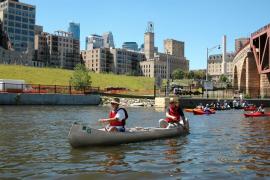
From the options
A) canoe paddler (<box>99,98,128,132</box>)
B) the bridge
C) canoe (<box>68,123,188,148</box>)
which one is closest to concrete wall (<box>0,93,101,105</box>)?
the bridge

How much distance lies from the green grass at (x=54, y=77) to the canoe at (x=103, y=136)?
86.5 meters

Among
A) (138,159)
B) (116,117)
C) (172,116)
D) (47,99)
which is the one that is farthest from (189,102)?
(138,159)

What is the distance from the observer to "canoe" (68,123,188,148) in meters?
14.8

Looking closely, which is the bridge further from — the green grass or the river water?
the river water

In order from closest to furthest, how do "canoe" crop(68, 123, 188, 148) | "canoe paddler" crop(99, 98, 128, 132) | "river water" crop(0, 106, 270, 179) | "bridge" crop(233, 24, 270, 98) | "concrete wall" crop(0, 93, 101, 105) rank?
"river water" crop(0, 106, 270, 179) → "canoe" crop(68, 123, 188, 148) → "canoe paddler" crop(99, 98, 128, 132) → "concrete wall" crop(0, 93, 101, 105) → "bridge" crop(233, 24, 270, 98)

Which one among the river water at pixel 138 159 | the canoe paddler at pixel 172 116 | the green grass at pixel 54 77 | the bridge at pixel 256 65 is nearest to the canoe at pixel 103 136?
the river water at pixel 138 159

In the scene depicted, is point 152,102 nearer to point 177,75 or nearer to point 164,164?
point 164,164

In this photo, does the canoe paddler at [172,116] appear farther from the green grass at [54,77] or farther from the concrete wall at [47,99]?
the green grass at [54,77]

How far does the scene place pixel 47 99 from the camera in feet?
172

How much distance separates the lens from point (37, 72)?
364 feet

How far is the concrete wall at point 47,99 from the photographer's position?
161 feet

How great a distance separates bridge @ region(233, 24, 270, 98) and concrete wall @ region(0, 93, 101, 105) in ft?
105

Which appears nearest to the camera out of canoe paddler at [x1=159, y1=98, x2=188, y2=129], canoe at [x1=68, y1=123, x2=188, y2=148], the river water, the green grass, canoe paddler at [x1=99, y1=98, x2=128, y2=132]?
the river water

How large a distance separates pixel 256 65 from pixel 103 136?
7276cm
